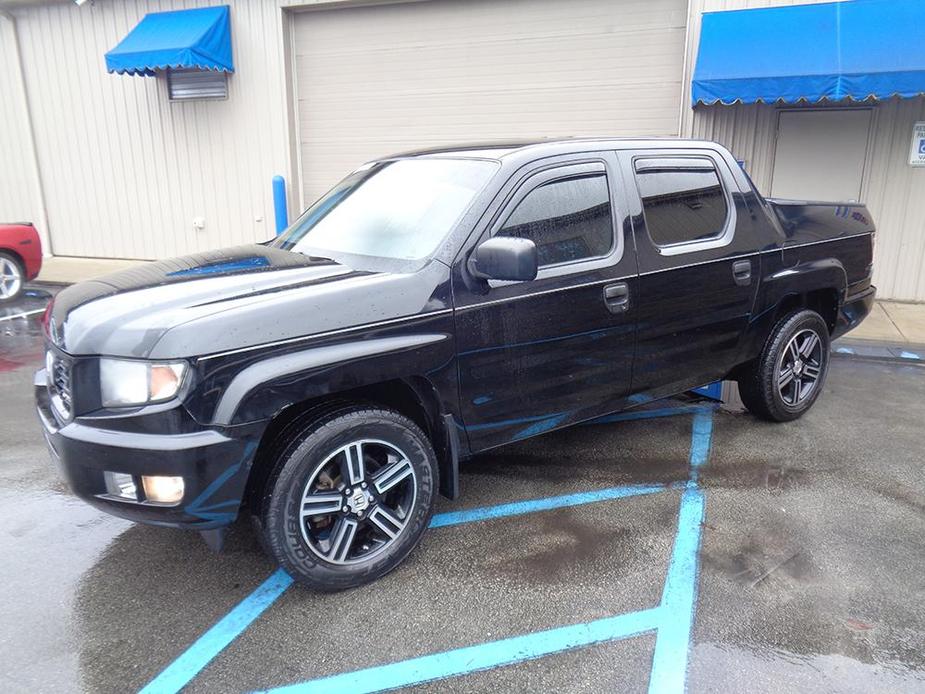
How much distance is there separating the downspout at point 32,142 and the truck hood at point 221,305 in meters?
→ 10.6

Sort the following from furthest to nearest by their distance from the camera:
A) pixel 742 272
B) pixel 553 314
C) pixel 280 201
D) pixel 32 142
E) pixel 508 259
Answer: pixel 32 142, pixel 280 201, pixel 742 272, pixel 553 314, pixel 508 259

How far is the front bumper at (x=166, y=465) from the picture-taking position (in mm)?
2602

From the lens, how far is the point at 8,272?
9016 mm

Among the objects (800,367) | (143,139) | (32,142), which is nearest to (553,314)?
(800,367)

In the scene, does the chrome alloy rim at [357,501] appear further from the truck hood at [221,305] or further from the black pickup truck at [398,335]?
the truck hood at [221,305]

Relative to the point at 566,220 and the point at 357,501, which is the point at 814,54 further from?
the point at 357,501

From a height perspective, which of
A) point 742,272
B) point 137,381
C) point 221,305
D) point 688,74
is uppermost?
point 688,74

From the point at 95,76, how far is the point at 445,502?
11.3 metres

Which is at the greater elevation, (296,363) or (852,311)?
(296,363)

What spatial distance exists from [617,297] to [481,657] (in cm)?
187

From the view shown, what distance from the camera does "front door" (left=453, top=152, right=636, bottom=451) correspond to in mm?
3270

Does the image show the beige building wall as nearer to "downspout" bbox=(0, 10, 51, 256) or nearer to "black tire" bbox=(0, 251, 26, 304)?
"downspout" bbox=(0, 10, 51, 256)

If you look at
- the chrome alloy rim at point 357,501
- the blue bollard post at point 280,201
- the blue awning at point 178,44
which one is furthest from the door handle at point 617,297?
the blue awning at point 178,44

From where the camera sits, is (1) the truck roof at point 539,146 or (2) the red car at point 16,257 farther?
(2) the red car at point 16,257
